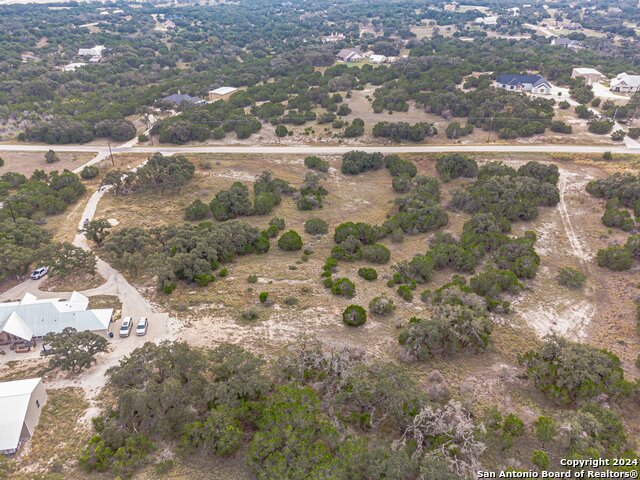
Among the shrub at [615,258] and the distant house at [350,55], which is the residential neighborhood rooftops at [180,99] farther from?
the shrub at [615,258]

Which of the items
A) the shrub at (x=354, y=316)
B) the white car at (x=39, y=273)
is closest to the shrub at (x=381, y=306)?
the shrub at (x=354, y=316)

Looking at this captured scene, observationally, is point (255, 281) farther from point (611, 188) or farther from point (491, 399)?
point (611, 188)

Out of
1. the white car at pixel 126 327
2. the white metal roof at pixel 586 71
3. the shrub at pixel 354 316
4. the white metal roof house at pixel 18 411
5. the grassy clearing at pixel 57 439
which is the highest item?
the white metal roof house at pixel 18 411

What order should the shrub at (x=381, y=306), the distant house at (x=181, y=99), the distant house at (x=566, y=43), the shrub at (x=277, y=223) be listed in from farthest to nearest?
the distant house at (x=566, y=43) → the distant house at (x=181, y=99) → the shrub at (x=277, y=223) → the shrub at (x=381, y=306)

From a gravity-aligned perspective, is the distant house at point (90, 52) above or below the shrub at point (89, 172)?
above

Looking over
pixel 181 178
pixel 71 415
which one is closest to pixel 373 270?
pixel 71 415

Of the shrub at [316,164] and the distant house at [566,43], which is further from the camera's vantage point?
the distant house at [566,43]

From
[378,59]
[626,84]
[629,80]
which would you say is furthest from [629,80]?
[378,59]

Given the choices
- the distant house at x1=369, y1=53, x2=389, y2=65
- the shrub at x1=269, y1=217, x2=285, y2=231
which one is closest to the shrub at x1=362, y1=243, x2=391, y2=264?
the shrub at x1=269, y1=217, x2=285, y2=231
